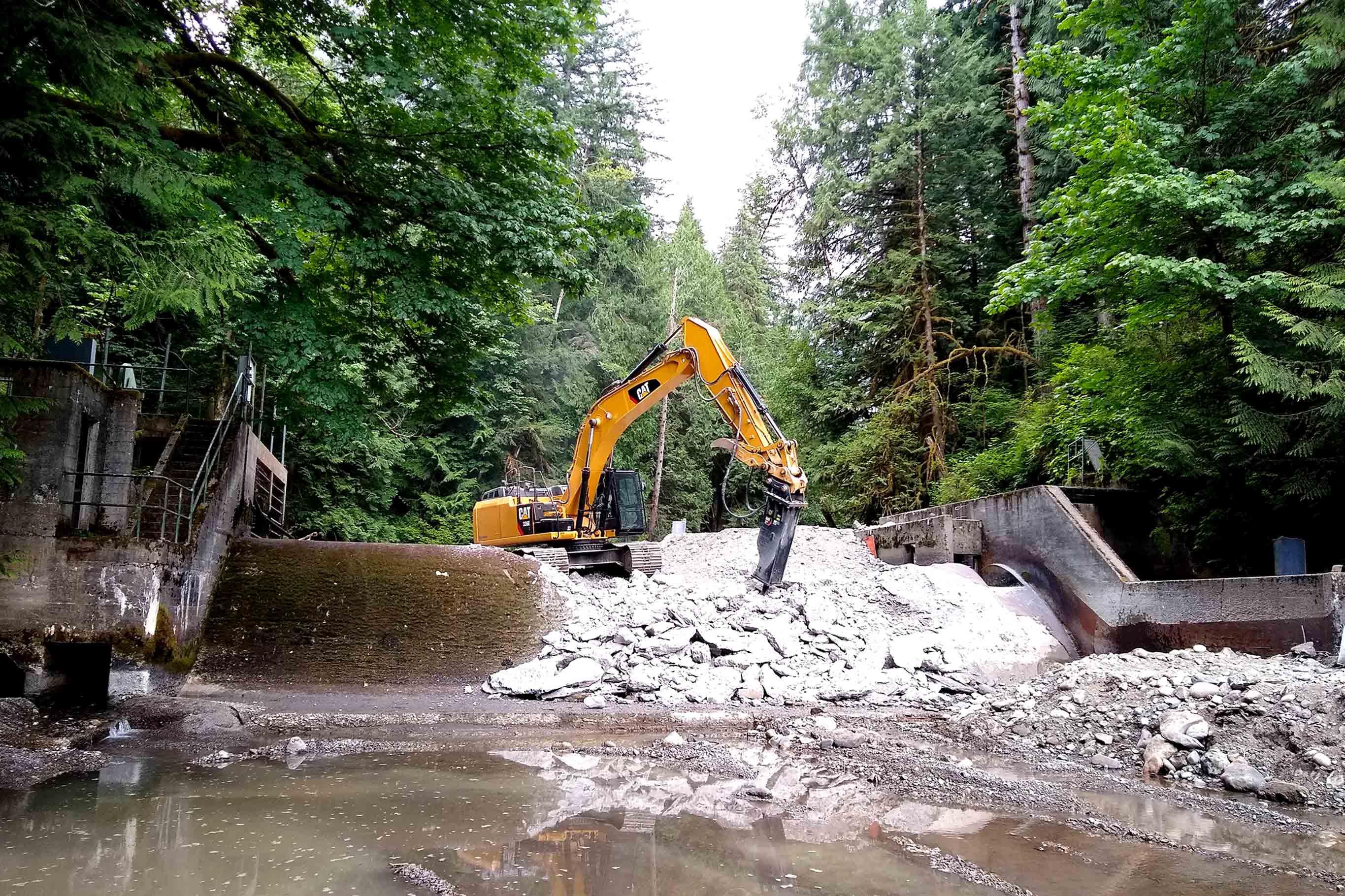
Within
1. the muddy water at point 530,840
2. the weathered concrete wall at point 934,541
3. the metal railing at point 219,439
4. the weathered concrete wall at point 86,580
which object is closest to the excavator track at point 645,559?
the weathered concrete wall at point 934,541

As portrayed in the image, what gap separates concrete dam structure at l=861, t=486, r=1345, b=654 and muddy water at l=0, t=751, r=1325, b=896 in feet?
15.2

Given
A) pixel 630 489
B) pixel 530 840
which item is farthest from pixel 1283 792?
pixel 630 489

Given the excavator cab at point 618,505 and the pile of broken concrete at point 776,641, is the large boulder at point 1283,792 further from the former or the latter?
the excavator cab at point 618,505

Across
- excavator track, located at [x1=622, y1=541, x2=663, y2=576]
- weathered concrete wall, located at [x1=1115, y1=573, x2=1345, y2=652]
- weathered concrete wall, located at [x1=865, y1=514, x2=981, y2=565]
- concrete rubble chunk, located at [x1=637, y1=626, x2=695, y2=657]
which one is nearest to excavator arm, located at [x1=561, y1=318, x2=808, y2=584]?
excavator track, located at [x1=622, y1=541, x2=663, y2=576]

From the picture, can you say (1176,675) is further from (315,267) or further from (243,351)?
(243,351)

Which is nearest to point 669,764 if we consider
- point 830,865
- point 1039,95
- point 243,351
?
point 830,865

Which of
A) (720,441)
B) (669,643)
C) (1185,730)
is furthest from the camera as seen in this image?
(720,441)

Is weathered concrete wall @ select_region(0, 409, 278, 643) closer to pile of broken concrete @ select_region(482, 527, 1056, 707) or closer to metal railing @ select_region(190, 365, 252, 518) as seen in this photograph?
metal railing @ select_region(190, 365, 252, 518)

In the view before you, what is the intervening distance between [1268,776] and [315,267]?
1040 cm

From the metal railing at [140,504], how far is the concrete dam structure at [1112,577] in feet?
33.5

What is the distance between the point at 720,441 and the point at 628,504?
2.37m

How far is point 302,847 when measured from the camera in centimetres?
435

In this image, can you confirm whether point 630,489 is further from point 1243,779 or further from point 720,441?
point 1243,779

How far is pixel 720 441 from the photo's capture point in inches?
479
